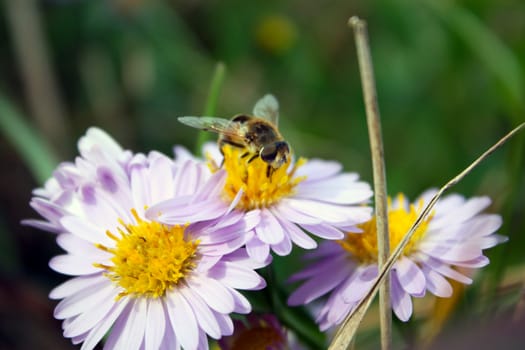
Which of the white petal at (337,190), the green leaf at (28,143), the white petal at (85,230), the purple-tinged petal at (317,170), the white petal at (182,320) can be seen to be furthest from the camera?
the green leaf at (28,143)

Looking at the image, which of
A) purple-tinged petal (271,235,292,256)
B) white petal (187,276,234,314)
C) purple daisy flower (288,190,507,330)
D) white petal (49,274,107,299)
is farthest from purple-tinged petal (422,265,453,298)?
white petal (49,274,107,299)

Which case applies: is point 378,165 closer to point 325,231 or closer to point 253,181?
point 325,231

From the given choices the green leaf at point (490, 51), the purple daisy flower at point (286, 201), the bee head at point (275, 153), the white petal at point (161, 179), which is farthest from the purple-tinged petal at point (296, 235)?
the green leaf at point (490, 51)

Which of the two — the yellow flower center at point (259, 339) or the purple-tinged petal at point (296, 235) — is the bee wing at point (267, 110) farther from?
the yellow flower center at point (259, 339)

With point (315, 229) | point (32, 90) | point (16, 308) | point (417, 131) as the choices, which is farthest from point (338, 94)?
point (315, 229)

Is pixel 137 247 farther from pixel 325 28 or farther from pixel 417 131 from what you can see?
pixel 325 28

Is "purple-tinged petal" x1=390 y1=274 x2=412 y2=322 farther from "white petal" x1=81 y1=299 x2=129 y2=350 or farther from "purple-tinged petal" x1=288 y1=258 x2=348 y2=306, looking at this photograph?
"white petal" x1=81 y1=299 x2=129 y2=350
